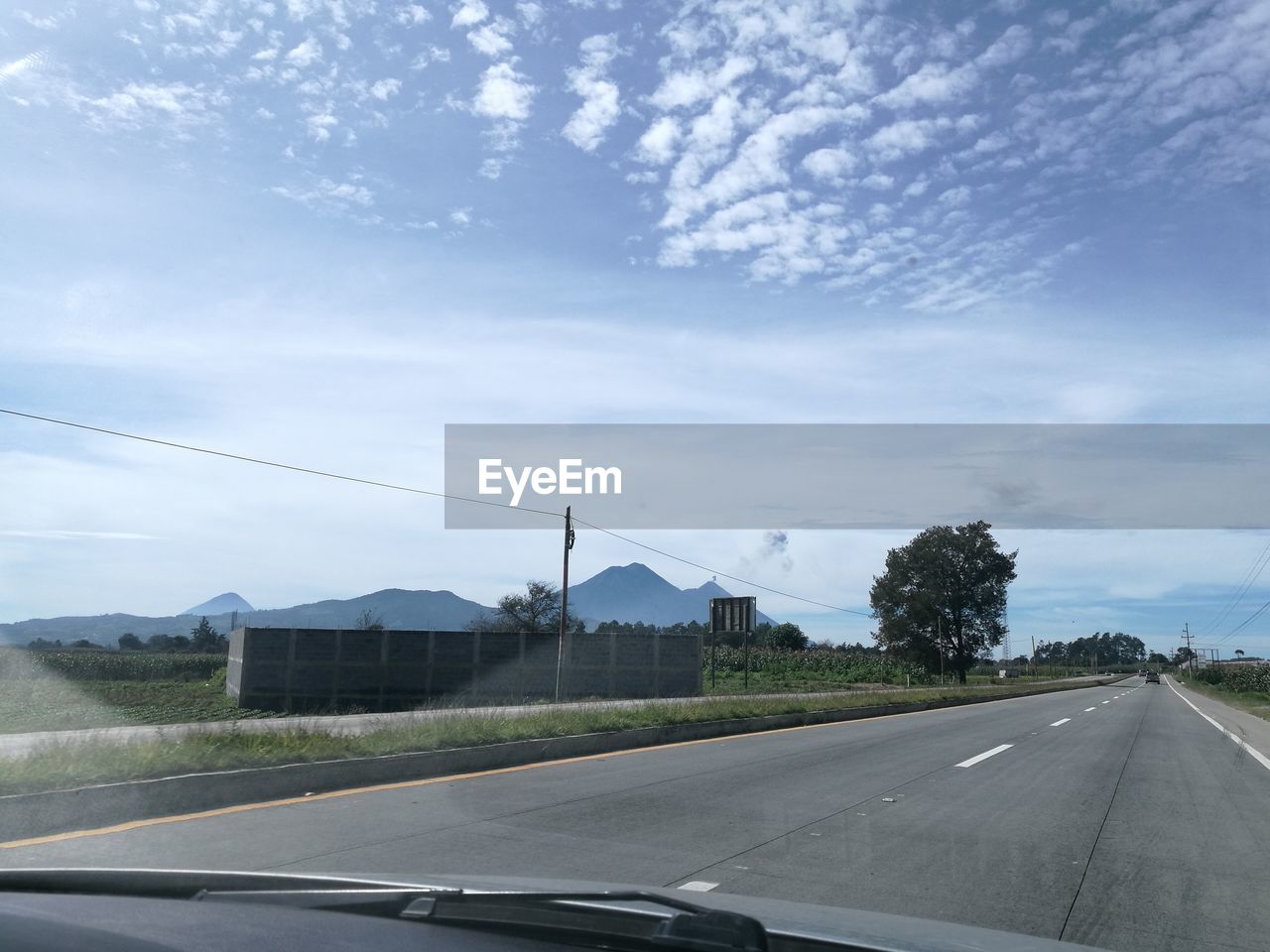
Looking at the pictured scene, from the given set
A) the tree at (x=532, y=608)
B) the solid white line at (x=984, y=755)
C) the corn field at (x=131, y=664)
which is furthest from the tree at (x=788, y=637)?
the solid white line at (x=984, y=755)

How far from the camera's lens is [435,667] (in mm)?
45906

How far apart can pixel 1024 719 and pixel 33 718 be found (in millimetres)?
25621

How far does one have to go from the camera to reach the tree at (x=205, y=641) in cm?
7762

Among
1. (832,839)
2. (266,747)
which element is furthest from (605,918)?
(266,747)

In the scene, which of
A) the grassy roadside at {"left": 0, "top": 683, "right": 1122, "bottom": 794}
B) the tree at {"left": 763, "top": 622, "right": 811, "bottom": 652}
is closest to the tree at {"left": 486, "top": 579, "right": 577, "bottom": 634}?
the tree at {"left": 763, "top": 622, "right": 811, "bottom": 652}

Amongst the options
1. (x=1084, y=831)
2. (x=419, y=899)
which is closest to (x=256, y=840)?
(x=419, y=899)

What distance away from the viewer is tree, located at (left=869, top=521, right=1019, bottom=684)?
259 ft

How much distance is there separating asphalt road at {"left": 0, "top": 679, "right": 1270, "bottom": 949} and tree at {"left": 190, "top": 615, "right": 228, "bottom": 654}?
2842 inches

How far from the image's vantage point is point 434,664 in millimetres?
45906

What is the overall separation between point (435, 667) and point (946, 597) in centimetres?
4753

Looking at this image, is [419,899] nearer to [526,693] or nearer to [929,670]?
[526,693]

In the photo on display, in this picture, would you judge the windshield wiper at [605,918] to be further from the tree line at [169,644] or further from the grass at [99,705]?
the tree line at [169,644]

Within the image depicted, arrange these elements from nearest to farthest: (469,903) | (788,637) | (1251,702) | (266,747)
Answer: (469,903) < (266,747) < (1251,702) < (788,637)

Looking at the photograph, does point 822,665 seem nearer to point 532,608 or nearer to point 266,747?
point 532,608
